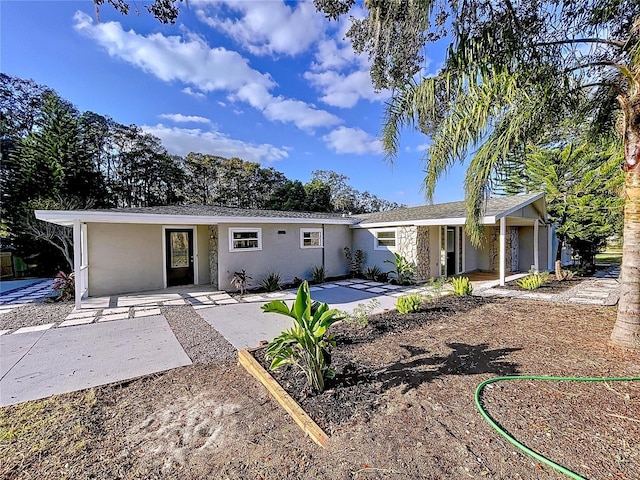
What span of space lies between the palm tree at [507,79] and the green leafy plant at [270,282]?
6.11 m

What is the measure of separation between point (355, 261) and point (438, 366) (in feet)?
29.5

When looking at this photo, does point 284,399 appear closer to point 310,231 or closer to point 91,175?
point 310,231

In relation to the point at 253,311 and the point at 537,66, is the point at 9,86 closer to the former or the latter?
the point at 253,311

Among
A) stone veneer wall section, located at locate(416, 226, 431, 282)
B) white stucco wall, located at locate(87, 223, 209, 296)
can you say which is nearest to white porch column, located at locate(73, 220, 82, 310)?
white stucco wall, located at locate(87, 223, 209, 296)

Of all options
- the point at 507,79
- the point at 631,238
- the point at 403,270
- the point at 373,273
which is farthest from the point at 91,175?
the point at 631,238

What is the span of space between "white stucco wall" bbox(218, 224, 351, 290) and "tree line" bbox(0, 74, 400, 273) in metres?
7.71

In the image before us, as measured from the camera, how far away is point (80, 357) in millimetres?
4535

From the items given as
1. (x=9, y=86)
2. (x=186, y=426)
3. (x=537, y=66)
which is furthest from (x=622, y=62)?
(x=9, y=86)

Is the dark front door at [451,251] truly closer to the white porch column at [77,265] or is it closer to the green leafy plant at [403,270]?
the green leafy plant at [403,270]

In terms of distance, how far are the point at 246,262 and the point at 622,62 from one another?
9.72 metres

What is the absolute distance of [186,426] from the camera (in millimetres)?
2832

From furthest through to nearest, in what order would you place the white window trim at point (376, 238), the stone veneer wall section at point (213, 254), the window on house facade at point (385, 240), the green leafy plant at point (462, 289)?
the window on house facade at point (385, 240) → the white window trim at point (376, 238) → the stone veneer wall section at point (213, 254) → the green leafy plant at point (462, 289)

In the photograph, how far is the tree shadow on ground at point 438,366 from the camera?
3.49m

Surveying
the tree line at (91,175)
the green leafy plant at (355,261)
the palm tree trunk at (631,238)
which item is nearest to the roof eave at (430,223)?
the green leafy plant at (355,261)
